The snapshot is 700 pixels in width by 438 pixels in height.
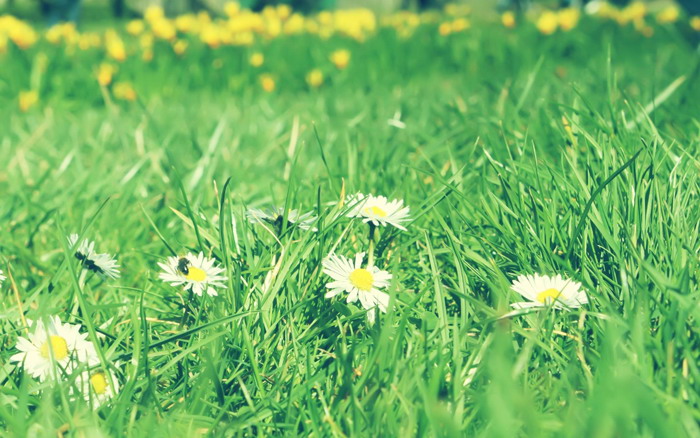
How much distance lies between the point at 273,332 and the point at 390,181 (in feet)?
2.36

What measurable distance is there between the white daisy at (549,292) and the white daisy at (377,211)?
239mm

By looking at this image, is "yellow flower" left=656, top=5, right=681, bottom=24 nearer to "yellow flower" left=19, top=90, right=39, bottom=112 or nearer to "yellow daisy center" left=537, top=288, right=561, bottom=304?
"yellow flower" left=19, top=90, right=39, bottom=112

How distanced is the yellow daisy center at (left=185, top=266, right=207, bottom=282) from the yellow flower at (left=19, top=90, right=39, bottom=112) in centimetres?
288

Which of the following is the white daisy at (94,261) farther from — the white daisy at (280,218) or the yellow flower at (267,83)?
the yellow flower at (267,83)

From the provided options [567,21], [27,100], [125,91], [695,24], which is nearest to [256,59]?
[125,91]

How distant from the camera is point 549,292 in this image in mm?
1056

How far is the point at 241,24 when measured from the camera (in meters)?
4.54

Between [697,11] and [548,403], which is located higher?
[697,11]

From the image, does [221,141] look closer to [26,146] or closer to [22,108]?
[26,146]

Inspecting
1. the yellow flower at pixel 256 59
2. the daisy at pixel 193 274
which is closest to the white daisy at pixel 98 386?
the daisy at pixel 193 274

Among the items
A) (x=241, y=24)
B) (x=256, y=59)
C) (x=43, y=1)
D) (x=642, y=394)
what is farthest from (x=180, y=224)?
(x=43, y=1)

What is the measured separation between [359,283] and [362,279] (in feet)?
0.03

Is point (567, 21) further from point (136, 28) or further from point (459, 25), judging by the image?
point (136, 28)

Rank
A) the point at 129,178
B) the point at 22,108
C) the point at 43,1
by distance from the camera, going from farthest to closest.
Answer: the point at 43,1 → the point at 22,108 → the point at 129,178
